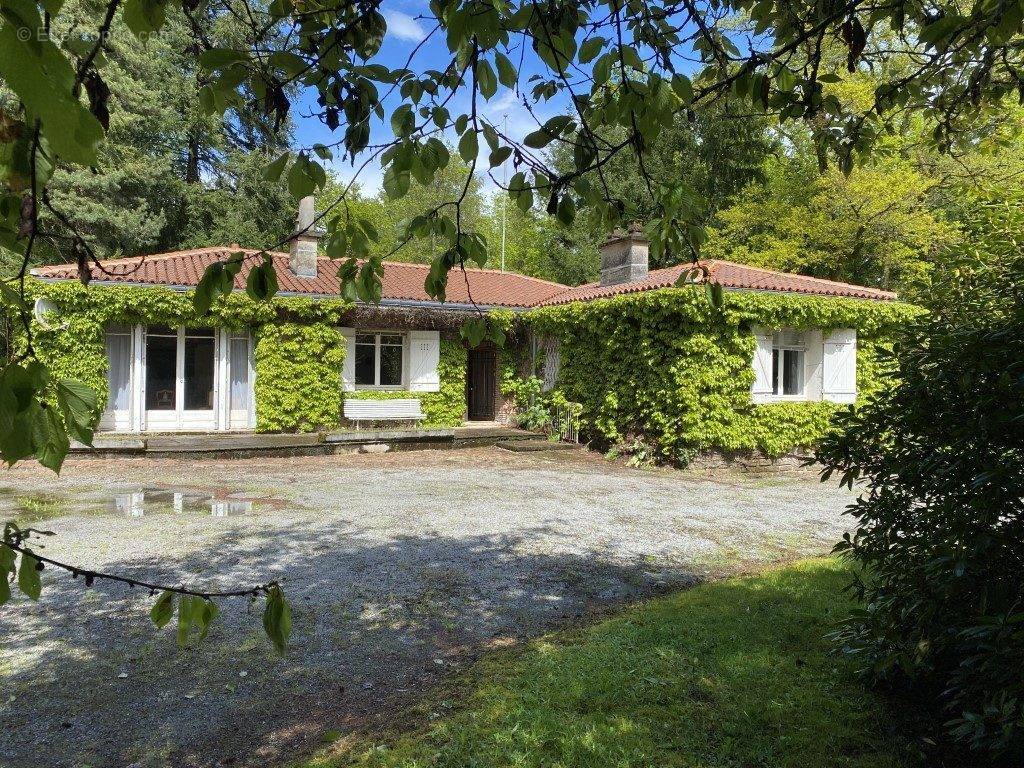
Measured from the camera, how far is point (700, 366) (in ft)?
41.1

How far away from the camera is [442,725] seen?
322 centimetres

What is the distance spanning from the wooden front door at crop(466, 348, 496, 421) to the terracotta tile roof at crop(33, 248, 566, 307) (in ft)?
6.26

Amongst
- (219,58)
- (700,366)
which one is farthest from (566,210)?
(700,366)

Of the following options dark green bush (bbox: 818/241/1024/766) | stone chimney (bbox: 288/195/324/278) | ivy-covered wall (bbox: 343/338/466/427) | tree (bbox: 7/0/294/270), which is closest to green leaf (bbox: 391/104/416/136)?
dark green bush (bbox: 818/241/1024/766)

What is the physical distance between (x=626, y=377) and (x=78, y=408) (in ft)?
43.2

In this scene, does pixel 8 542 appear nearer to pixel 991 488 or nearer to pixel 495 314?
pixel 991 488

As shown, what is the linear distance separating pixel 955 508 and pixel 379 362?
15067 millimetres

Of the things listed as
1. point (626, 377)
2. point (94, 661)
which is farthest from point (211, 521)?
point (626, 377)

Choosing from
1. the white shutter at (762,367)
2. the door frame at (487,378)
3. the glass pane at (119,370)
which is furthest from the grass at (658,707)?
the door frame at (487,378)

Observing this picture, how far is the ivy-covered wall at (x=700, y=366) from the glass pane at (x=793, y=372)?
23.6 inches

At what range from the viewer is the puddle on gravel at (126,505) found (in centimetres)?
799

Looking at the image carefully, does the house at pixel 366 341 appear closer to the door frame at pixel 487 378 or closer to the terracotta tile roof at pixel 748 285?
the terracotta tile roof at pixel 748 285

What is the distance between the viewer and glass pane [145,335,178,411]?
14.6m

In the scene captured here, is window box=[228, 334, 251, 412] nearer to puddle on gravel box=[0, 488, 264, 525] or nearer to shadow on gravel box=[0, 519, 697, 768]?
puddle on gravel box=[0, 488, 264, 525]
